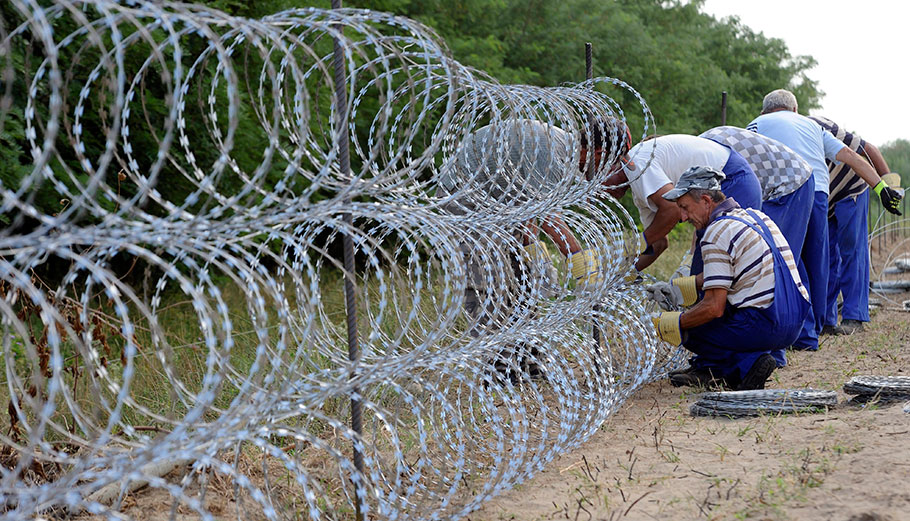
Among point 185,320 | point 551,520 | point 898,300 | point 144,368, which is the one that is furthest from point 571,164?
point 898,300

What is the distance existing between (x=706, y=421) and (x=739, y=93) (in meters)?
17.7

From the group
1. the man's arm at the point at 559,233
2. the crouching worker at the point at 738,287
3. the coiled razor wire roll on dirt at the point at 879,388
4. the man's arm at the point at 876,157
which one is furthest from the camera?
the man's arm at the point at 876,157

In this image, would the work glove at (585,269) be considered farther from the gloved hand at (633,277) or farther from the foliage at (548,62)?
the foliage at (548,62)

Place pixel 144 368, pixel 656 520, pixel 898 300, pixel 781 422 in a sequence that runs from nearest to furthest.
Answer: pixel 656 520
pixel 781 422
pixel 144 368
pixel 898 300

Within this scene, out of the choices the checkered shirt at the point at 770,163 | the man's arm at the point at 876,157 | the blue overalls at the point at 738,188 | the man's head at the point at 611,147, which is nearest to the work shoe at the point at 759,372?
the blue overalls at the point at 738,188

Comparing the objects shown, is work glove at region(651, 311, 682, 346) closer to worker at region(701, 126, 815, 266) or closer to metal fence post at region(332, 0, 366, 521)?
worker at region(701, 126, 815, 266)

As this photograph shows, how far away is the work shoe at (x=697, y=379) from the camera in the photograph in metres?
5.93

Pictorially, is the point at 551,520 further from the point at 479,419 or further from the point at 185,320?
the point at 185,320

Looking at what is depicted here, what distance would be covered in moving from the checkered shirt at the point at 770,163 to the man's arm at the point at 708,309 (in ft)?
5.60

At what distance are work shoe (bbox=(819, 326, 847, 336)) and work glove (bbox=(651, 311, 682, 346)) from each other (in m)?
2.71

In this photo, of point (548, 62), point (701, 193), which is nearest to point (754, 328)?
point (701, 193)

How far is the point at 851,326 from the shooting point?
8078mm

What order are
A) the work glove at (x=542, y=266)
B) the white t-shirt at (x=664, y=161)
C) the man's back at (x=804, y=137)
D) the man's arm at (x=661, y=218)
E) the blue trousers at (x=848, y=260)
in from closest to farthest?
the work glove at (x=542, y=266) → the man's arm at (x=661, y=218) → the white t-shirt at (x=664, y=161) → the man's back at (x=804, y=137) → the blue trousers at (x=848, y=260)

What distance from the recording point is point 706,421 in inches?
201
